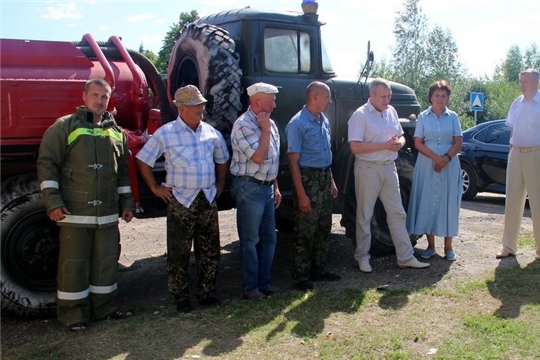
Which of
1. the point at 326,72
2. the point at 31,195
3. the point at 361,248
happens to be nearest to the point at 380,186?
the point at 361,248

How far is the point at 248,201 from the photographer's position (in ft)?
15.7

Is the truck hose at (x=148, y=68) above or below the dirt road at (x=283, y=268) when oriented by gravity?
above

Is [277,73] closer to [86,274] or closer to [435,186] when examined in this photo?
[435,186]

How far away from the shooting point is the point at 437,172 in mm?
5977

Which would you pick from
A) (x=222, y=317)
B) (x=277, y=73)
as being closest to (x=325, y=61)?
(x=277, y=73)

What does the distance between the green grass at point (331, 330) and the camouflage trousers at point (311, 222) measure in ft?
1.08

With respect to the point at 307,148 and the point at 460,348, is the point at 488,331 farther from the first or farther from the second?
the point at 307,148

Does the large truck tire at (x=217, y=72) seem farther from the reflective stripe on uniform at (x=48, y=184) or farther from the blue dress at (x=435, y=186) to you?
the blue dress at (x=435, y=186)

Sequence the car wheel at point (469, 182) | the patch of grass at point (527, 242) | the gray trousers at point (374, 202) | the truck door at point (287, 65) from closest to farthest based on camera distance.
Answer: the gray trousers at point (374, 202)
the truck door at point (287, 65)
the patch of grass at point (527, 242)
the car wheel at point (469, 182)

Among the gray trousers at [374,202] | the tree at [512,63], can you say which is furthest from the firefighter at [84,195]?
the tree at [512,63]

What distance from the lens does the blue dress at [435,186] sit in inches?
234

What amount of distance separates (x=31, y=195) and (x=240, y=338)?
1.94 metres

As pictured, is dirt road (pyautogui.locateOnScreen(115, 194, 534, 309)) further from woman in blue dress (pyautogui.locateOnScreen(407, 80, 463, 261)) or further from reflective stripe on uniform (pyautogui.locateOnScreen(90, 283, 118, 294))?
reflective stripe on uniform (pyautogui.locateOnScreen(90, 283, 118, 294))

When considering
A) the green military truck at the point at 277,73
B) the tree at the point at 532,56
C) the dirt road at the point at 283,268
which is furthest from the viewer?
the tree at the point at 532,56
